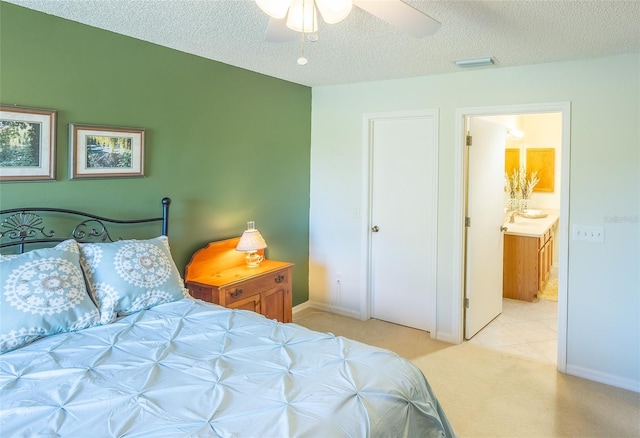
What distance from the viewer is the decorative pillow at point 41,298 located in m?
1.94

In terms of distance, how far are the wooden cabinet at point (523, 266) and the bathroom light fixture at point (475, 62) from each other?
2362 mm

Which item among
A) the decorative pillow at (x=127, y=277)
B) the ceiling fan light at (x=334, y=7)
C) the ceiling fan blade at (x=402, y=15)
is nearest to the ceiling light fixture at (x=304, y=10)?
the ceiling fan light at (x=334, y=7)

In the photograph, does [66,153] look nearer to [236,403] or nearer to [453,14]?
[236,403]

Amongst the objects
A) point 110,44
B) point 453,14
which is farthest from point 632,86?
point 110,44

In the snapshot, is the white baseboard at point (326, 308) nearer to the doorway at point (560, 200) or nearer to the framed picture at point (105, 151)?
the doorway at point (560, 200)

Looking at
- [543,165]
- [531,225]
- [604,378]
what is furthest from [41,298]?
[543,165]

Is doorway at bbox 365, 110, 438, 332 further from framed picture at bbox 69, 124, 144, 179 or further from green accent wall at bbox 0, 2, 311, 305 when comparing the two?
framed picture at bbox 69, 124, 144, 179

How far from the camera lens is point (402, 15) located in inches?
73.4

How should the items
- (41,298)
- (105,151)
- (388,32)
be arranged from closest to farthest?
1. (41,298)
2. (388,32)
3. (105,151)

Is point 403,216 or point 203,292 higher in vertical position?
point 403,216

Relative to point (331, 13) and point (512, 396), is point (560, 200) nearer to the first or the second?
point (512, 396)

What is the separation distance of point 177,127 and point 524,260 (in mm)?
3985

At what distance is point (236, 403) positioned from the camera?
1.52 meters

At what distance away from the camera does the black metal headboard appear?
95.6 inches
